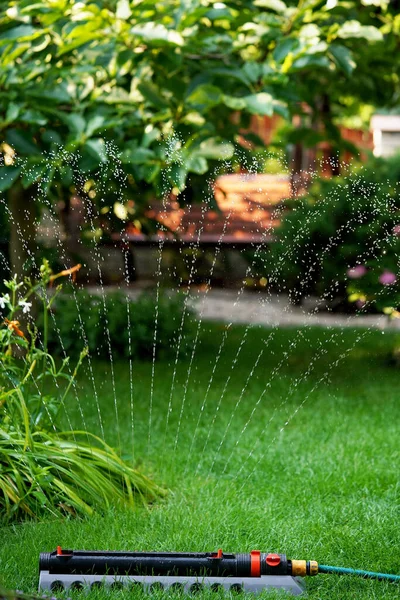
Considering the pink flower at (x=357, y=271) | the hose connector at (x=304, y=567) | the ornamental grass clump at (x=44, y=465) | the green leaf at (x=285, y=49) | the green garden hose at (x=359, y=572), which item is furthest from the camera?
the pink flower at (x=357, y=271)

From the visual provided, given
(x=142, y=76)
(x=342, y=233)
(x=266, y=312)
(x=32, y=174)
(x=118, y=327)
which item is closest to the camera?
(x=32, y=174)

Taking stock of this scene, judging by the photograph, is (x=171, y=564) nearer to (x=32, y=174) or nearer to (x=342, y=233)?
(x=32, y=174)

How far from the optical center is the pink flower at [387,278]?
7.11 m

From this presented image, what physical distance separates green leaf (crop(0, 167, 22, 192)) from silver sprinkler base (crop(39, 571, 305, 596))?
2.55 m

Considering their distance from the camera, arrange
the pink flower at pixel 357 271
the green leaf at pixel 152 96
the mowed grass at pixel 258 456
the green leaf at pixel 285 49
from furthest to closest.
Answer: the pink flower at pixel 357 271, the green leaf at pixel 152 96, the green leaf at pixel 285 49, the mowed grass at pixel 258 456

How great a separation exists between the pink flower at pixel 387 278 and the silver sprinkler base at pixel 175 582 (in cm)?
436

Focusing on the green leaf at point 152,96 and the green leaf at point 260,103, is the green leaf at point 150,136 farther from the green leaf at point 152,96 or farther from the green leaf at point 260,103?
the green leaf at point 260,103

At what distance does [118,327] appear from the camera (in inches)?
303

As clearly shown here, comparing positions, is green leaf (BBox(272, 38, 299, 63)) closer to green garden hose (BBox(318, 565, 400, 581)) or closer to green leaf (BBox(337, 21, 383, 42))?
green leaf (BBox(337, 21, 383, 42))

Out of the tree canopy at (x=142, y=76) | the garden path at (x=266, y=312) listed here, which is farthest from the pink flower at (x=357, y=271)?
the tree canopy at (x=142, y=76)

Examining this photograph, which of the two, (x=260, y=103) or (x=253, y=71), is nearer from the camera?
(x=260, y=103)

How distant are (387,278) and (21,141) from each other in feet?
9.72

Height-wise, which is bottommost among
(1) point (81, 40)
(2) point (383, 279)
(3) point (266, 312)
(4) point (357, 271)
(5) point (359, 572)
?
(3) point (266, 312)

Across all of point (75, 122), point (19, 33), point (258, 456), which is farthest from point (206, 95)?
point (258, 456)
